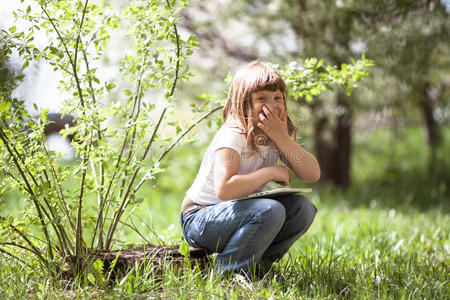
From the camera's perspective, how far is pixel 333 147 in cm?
656

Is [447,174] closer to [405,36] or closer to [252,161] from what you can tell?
[405,36]

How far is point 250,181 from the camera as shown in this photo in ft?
6.73

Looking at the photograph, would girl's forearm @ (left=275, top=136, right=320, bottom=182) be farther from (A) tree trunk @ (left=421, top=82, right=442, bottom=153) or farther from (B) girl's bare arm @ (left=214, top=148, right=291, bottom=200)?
(A) tree trunk @ (left=421, top=82, right=442, bottom=153)

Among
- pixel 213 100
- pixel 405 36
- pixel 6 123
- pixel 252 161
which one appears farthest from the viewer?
pixel 405 36

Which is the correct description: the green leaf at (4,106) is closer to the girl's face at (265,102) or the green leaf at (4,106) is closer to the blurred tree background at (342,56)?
the girl's face at (265,102)

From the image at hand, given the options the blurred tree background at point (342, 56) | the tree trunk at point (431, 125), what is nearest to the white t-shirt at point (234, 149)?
the blurred tree background at point (342, 56)

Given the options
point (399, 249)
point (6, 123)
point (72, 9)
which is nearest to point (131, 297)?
point (6, 123)

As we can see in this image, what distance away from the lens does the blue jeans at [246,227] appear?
2.07 meters

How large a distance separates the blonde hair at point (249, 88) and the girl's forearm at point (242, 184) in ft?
0.49

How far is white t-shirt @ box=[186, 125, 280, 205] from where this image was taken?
2.10 metres

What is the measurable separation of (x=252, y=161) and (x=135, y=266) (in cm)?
69

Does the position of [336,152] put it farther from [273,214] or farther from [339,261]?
[273,214]

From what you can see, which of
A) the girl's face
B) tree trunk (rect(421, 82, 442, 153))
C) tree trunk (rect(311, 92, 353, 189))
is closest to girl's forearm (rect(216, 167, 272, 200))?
the girl's face

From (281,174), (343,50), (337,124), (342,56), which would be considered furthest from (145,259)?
(337,124)
